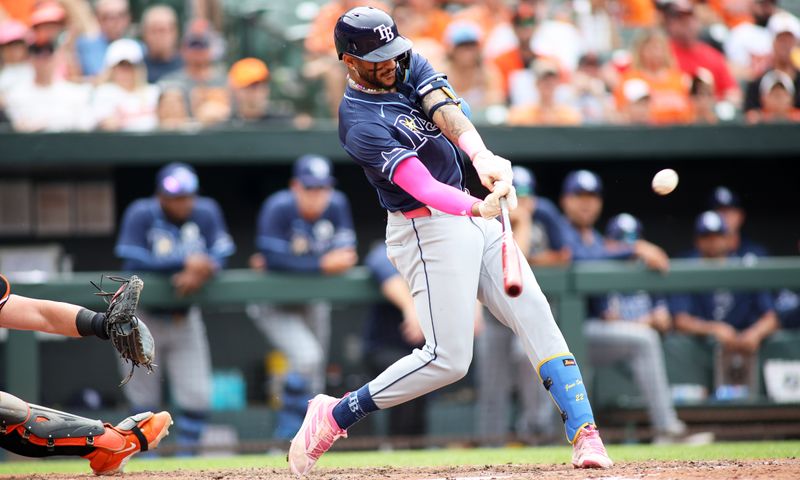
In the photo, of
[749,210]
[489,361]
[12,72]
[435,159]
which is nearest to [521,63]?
[749,210]

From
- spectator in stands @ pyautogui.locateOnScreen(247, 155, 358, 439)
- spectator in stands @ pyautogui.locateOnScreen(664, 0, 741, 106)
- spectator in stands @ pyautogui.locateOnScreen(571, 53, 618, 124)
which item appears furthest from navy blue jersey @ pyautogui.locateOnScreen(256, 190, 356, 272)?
spectator in stands @ pyautogui.locateOnScreen(664, 0, 741, 106)

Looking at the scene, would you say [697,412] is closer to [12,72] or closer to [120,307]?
[120,307]

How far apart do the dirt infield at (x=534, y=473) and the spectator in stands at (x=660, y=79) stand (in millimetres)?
4839

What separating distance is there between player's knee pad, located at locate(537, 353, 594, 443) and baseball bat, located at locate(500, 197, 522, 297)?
62 cm

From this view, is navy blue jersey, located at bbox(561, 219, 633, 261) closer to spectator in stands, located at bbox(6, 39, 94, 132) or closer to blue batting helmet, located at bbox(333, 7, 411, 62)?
blue batting helmet, located at bbox(333, 7, 411, 62)

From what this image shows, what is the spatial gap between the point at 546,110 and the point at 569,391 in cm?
487

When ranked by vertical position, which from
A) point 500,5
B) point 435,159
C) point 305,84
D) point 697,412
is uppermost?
point 500,5

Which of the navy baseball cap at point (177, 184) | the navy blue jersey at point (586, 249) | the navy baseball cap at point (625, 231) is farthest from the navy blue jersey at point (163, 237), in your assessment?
the navy baseball cap at point (625, 231)

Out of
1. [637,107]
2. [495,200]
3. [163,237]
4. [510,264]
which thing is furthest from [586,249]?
[510,264]

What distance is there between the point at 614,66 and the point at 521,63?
36.0 inches

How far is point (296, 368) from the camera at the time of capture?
6.88m

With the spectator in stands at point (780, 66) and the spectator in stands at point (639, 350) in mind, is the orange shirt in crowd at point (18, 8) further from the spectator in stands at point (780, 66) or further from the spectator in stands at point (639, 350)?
the spectator in stands at point (780, 66)

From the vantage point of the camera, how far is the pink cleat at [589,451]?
13.4 feet

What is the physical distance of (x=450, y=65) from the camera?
8.76 m
